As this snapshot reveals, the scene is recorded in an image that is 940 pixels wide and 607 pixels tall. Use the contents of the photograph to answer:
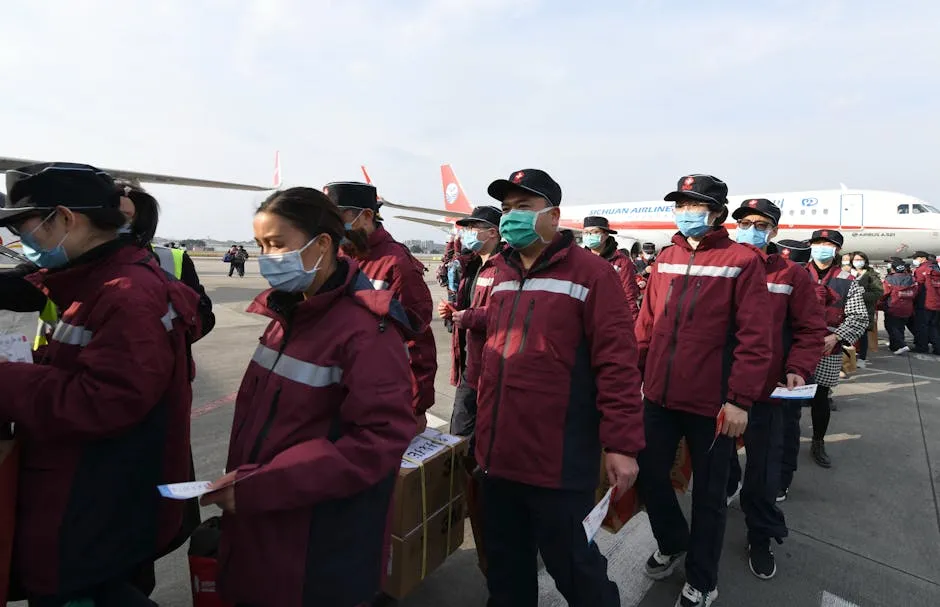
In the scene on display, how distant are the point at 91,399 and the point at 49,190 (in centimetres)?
77

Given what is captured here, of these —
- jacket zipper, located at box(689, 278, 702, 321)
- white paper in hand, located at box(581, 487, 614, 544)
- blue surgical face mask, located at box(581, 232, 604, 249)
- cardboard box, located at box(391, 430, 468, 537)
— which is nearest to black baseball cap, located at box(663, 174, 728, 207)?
jacket zipper, located at box(689, 278, 702, 321)

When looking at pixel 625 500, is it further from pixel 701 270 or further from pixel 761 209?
pixel 761 209

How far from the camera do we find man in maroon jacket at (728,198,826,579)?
2961mm

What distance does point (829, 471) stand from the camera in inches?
172

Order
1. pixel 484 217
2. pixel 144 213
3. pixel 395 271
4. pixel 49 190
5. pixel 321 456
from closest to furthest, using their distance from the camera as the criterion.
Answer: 1. pixel 321 456
2. pixel 49 190
3. pixel 144 213
4. pixel 395 271
5. pixel 484 217

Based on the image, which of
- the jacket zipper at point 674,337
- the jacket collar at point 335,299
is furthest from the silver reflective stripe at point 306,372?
the jacket zipper at point 674,337

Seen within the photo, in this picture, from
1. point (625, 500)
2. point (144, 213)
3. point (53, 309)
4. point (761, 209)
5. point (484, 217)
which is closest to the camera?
point (53, 309)

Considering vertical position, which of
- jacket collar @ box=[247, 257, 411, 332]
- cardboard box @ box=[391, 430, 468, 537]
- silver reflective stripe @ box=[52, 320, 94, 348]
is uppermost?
jacket collar @ box=[247, 257, 411, 332]

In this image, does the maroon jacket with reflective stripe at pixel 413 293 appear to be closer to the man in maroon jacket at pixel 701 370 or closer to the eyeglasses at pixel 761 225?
the man in maroon jacket at pixel 701 370

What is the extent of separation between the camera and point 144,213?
2.25 m

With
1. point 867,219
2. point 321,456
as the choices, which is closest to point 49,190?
point 321,456

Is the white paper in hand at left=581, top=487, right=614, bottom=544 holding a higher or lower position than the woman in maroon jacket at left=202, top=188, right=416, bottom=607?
lower

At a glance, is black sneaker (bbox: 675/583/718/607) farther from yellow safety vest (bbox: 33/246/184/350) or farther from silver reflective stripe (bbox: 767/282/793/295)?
yellow safety vest (bbox: 33/246/184/350)

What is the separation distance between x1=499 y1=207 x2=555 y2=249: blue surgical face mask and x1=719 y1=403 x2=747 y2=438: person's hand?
4.35ft
